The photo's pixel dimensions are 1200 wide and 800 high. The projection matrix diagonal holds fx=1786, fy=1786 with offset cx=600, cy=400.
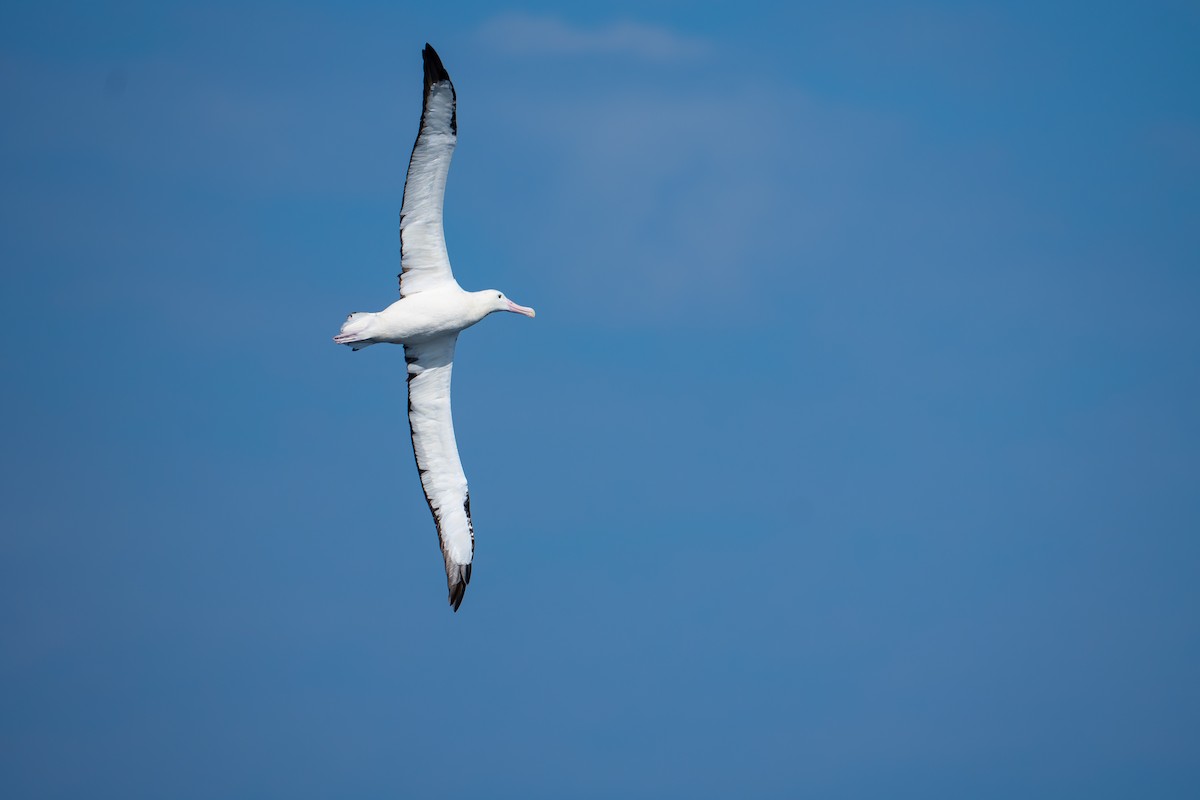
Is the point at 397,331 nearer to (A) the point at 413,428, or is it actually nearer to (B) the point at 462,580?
(A) the point at 413,428

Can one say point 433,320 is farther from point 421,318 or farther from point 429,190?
point 429,190

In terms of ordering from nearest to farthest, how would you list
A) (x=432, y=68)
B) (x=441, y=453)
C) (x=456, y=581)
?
1. (x=432, y=68)
2. (x=441, y=453)
3. (x=456, y=581)

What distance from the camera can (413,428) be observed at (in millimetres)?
30266

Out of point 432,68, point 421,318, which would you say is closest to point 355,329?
point 421,318

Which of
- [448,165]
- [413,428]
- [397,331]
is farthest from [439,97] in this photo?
[413,428]

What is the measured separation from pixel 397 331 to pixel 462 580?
515cm

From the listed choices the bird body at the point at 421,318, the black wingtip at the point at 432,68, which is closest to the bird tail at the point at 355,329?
the bird body at the point at 421,318

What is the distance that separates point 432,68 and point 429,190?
1871 millimetres

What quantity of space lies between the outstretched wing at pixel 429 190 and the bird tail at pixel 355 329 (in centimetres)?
94

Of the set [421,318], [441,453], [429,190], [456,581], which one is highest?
[429,190]

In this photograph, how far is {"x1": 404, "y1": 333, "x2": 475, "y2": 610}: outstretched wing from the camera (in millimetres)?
29719

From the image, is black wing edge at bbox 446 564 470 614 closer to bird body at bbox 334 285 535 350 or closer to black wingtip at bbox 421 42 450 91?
bird body at bbox 334 285 535 350

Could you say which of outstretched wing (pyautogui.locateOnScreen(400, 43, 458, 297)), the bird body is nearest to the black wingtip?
outstretched wing (pyautogui.locateOnScreen(400, 43, 458, 297))

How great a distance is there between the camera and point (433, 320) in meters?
28.5
